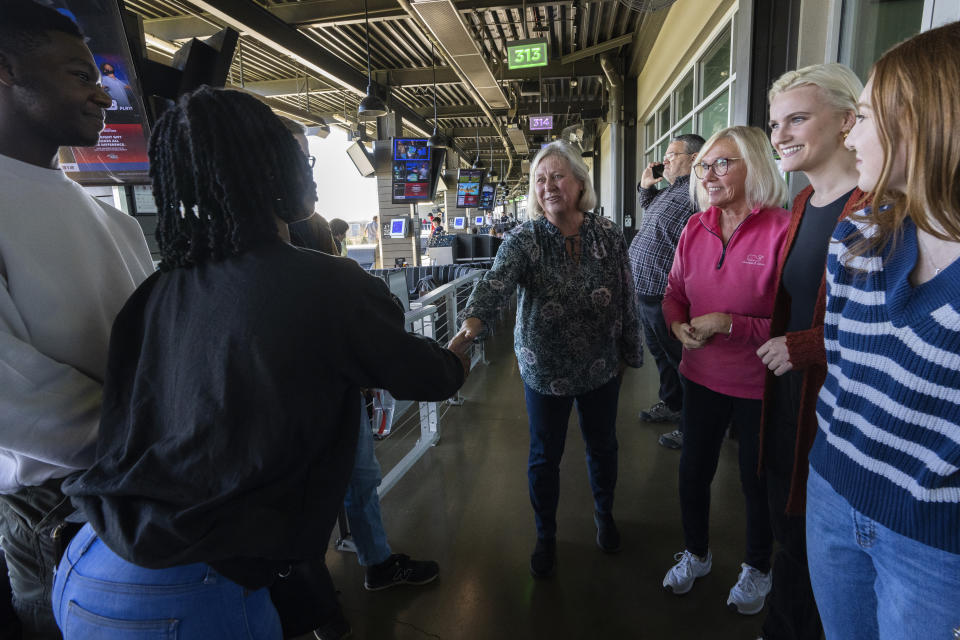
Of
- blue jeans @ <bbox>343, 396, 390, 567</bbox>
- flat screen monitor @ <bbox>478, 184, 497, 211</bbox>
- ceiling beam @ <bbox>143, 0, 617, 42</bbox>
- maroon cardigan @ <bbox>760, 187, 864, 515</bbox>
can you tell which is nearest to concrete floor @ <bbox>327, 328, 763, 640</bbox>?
blue jeans @ <bbox>343, 396, 390, 567</bbox>

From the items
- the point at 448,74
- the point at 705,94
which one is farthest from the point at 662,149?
the point at 448,74

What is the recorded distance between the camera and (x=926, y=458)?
716 millimetres

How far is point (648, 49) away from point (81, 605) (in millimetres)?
8573

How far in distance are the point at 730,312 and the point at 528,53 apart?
197 inches

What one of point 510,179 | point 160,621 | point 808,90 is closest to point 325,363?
point 160,621

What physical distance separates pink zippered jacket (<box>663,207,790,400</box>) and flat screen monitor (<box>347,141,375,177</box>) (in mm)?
9476

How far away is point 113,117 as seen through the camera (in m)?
1.52

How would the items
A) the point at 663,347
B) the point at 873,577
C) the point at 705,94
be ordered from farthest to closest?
the point at 705,94 → the point at 663,347 → the point at 873,577

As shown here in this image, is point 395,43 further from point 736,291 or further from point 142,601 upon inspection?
point 142,601

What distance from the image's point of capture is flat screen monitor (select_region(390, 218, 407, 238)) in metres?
10.2

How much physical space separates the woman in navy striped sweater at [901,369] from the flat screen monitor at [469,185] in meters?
12.8

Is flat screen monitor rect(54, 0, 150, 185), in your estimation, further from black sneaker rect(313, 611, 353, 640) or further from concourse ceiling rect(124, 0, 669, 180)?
concourse ceiling rect(124, 0, 669, 180)

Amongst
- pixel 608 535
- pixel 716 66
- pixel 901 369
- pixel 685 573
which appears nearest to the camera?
pixel 901 369

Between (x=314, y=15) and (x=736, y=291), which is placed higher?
(x=314, y=15)
